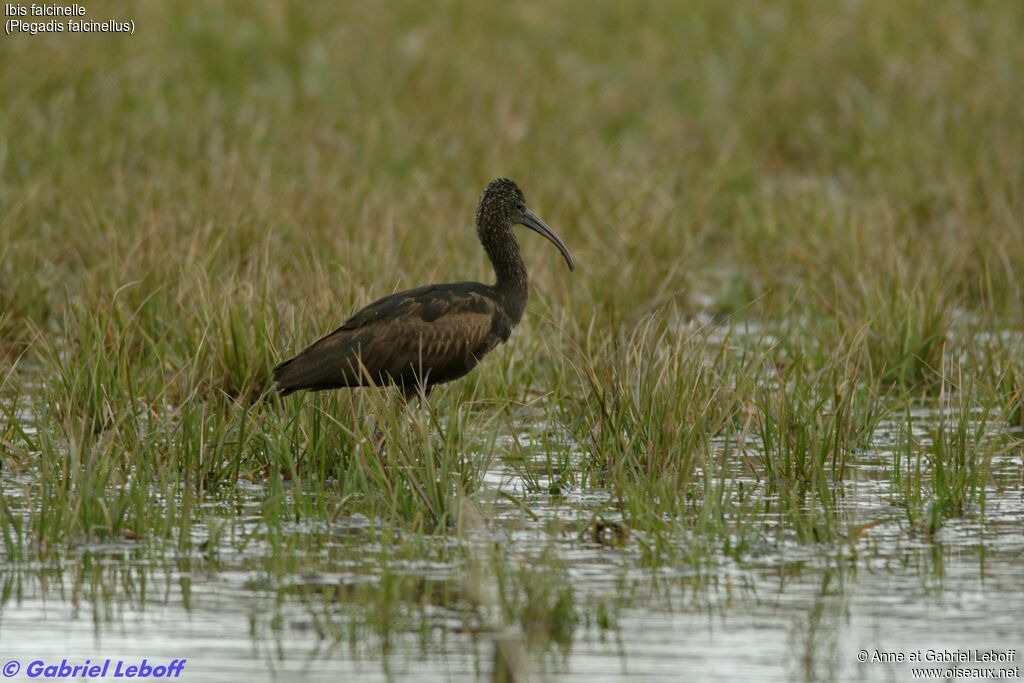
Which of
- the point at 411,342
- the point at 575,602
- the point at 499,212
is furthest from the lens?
the point at 499,212

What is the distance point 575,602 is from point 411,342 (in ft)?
8.53

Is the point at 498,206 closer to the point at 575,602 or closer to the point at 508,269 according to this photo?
the point at 508,269

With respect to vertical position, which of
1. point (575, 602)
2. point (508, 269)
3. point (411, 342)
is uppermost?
point (508, 269)

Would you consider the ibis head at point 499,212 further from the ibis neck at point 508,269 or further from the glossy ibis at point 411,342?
the glossy ibis at point 411,342

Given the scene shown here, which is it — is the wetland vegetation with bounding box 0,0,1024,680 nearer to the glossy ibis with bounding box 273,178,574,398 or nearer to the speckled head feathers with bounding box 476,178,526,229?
the glossy ibis with bounding box 273,178,574,398

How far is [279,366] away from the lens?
7.52m

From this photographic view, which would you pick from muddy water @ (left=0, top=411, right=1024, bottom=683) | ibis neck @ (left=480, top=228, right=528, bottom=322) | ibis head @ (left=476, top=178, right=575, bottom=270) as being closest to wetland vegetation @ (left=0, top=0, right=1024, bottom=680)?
muddy water @ (left=0, top=411, right=1024, bottom=683)

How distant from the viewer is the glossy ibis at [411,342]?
7.41 metres

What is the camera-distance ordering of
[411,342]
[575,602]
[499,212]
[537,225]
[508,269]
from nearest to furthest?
[575,602]
[411,342]
[508,269]
[499,212]
[537,225]

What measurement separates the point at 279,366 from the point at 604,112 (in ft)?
29.2

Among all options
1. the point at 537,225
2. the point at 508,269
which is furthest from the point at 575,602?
the point at 537,225

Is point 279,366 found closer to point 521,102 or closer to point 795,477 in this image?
point 795,477

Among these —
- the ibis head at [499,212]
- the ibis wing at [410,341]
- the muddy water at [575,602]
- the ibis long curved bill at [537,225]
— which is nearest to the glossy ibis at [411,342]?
the ibis wing at [410,341]

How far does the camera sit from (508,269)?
8.49 meters
